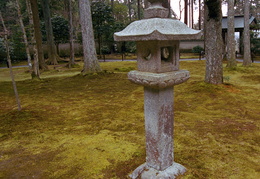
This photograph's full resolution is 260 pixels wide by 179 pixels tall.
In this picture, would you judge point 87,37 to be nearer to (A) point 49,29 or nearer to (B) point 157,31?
(A) point 49,29

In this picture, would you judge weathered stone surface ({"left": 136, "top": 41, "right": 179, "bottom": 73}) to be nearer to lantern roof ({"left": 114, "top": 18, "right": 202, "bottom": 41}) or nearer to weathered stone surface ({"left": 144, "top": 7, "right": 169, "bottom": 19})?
lantern roof ({"left": 114, "top": 18, "right": 202, "bottom": 41})

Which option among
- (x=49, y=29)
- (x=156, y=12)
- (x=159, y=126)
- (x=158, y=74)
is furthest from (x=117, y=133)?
(x=49, y=29)

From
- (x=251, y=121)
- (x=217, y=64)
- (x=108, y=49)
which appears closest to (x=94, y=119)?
(x=251, y=121)

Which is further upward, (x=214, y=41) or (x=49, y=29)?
(x=49, y=29)

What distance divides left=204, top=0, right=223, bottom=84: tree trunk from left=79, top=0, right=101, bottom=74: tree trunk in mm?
6438

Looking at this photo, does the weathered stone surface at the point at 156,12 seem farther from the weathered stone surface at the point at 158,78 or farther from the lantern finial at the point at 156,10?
the weathered stone surface at the point at 158,78

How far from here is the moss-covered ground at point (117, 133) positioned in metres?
3.44

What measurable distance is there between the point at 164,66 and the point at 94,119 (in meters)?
3.54

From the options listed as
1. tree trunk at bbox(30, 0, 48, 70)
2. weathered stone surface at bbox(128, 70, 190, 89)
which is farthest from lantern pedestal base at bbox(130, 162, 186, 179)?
tree trunk at bbox(30, 0, 48, 70)

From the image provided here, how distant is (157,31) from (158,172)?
1.97 m

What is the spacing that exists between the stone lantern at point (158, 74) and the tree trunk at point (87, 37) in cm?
922

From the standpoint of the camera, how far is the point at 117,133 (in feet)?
15.5

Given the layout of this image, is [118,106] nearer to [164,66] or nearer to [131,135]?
[131,135]

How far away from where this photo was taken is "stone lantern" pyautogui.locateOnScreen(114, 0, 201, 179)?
248cm
